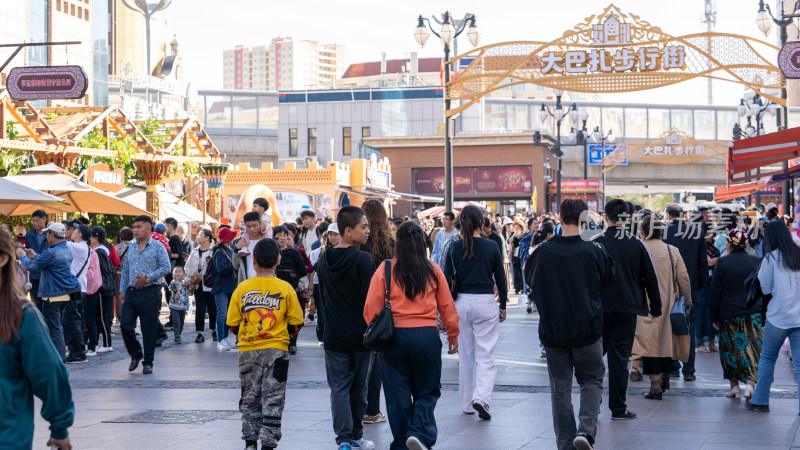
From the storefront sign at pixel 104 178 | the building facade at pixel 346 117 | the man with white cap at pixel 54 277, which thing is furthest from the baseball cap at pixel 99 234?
the building facade at pixel 346 117

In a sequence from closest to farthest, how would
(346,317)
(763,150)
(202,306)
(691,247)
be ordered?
(346,317) → (691,247) → (763,150) → (202,306)

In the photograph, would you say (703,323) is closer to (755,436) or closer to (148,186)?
(755,436)

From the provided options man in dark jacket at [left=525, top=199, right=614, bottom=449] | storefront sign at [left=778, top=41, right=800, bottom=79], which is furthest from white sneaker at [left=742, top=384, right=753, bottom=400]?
storefront sign at [left=778, top=41, right=800, bottom=79]

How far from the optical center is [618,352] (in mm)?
8172

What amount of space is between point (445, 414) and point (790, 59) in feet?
32.5

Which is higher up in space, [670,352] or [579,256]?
[579,256]

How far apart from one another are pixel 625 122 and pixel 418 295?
71.3 meters

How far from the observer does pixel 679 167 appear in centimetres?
6141

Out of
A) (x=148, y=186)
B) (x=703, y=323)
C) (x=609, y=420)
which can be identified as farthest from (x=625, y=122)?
(x=609, y=420)

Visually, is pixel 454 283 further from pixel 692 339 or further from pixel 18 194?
pixel 18 194

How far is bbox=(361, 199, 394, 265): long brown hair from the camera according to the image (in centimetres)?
784

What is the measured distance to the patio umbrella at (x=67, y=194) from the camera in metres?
15.4

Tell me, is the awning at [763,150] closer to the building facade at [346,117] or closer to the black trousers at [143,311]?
the black trousers at [143,311]

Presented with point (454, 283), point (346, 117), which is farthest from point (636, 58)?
point (346, 117)
